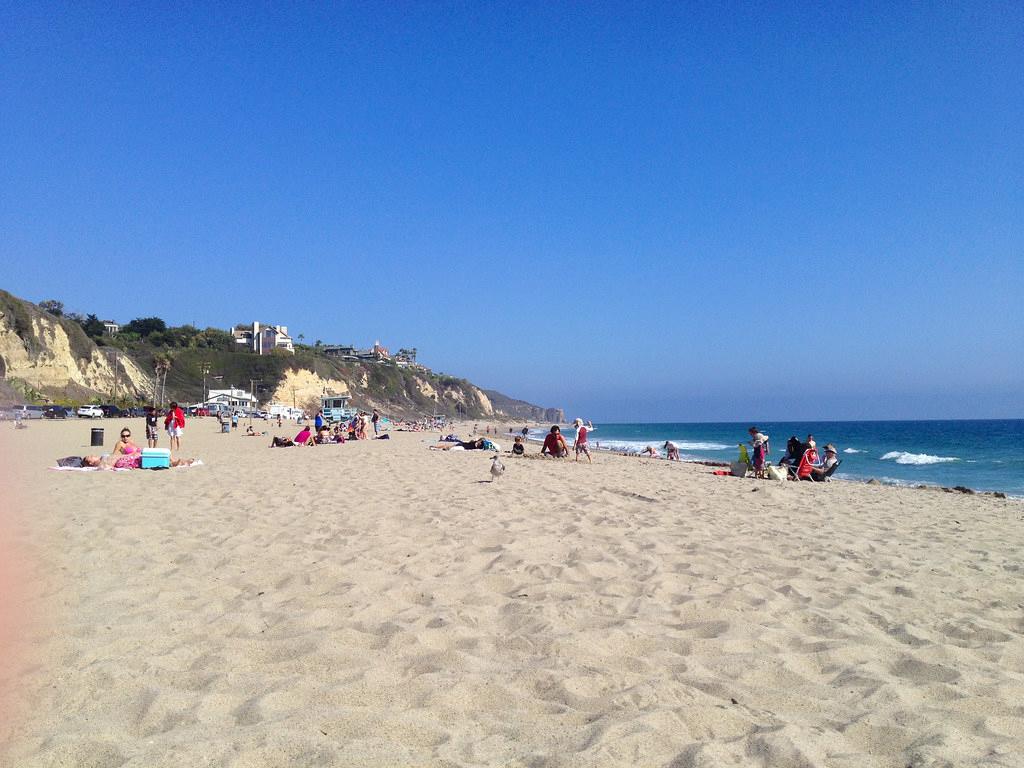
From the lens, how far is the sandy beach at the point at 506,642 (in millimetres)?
2311

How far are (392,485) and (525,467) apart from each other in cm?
422

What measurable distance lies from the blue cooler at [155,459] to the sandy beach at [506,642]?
4.52 metres

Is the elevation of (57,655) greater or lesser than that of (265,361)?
lesser

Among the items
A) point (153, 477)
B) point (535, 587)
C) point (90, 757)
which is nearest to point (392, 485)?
point (153, 477)

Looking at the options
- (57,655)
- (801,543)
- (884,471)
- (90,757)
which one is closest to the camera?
(90,757)

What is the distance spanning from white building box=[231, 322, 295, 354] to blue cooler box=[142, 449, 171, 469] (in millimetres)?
120223

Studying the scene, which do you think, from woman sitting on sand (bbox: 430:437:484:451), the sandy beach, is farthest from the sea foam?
the sandy beach

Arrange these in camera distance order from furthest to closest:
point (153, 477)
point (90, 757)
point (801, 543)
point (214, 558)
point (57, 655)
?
point (153, 477), point (801, 543), point (214, 558), point (57, 655), point (90, 757)

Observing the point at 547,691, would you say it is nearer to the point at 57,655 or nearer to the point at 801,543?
the point at 57,655

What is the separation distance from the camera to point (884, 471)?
94.3 ft

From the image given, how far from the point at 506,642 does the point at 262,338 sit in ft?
446

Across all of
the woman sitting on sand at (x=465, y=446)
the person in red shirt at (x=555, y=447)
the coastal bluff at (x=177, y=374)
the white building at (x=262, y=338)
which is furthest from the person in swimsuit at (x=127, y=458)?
the white building at (x=262, y=338)

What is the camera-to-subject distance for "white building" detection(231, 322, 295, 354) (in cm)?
12700

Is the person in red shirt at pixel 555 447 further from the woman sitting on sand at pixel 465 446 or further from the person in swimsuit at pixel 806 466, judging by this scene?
the person in swimsuit at pixel 806 466
